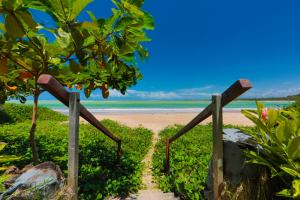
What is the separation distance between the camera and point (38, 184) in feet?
7.97

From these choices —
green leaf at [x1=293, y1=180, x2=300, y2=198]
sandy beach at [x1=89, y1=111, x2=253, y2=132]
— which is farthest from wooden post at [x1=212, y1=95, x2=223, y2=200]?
sandy beach at [x1=89, y1=111, x2=253, y2=132]

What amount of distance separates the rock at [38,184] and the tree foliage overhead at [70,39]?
41.6 inches

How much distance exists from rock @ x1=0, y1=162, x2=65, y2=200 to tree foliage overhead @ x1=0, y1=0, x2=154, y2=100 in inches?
41.6

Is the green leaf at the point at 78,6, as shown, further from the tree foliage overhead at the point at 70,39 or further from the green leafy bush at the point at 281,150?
the green leafy bush at the point at 281,150

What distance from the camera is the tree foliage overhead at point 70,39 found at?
1792 mm

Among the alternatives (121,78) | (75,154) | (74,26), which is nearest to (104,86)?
(121,78)

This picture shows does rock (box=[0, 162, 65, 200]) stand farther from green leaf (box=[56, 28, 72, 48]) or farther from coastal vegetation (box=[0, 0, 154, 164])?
green leaf (box=[56, 28, 72, 48])

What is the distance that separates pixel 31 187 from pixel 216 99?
213 centimetres

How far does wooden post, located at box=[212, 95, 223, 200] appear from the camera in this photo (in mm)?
2684

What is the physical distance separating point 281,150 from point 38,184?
7.86 feet

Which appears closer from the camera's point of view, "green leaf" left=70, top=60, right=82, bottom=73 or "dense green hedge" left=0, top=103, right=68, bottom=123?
"green leaf" left=70, top=60, right=82, bottom=73

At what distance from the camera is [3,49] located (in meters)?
2.39

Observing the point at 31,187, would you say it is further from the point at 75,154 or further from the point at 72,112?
the point at 72,112

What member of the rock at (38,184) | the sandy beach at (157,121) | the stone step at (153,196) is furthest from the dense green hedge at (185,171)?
the sandy beach at (157,121)
